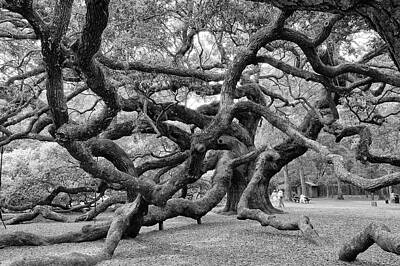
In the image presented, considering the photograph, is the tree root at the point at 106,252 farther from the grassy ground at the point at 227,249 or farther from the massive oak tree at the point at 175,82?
the grassy ground at the point at 227,249

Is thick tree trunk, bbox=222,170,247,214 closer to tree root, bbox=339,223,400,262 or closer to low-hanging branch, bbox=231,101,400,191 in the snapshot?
low-hanging branch, bbox=231,101,400,191

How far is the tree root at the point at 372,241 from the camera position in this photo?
A: 13.1 feet

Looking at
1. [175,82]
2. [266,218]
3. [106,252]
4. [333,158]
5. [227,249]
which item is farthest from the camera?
[175,82]

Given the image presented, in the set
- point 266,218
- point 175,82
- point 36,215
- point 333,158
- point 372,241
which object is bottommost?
point 36,215

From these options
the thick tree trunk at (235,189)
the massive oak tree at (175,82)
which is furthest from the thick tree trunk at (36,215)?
the thick tree trunk at (235,189)

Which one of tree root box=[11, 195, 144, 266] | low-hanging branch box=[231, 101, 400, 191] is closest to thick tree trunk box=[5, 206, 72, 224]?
tree root box=[11, 195, 144, 266]

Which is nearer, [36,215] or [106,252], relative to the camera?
[106,252]

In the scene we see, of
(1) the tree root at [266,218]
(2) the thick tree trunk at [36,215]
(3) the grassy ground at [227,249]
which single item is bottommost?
(3) the grassy ground at [227,249]

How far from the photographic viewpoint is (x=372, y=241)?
4586mm

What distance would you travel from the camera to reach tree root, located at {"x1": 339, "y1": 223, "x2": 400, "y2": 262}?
13.1 feet

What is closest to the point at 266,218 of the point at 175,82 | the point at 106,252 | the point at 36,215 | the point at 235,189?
the point at 106,252

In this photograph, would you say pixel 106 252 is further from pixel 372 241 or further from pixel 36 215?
pixel 36 215

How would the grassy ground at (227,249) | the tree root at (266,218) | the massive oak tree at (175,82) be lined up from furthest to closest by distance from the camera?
the tree root at (266,218), the grassy ground at (227,249), the massive oak tree at (175,82)

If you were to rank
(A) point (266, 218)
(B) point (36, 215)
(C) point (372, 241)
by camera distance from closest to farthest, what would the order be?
(C) point (372, 241) < (A) point (266, 218) < (B) point (36, 215)
